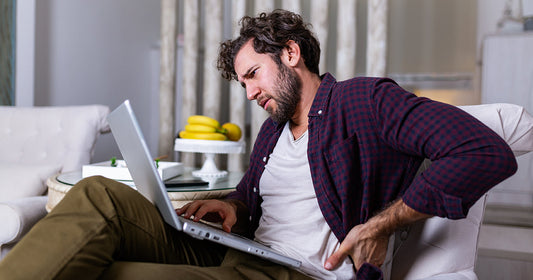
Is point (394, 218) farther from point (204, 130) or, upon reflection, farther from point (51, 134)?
point (51, 134)

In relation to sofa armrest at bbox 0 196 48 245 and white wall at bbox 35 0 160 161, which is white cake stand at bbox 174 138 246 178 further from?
white wall at bbox 35 0 160 161

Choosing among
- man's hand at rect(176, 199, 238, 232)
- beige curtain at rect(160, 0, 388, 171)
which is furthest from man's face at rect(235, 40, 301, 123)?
beige curtain at rect(160, 0, 388, 171)

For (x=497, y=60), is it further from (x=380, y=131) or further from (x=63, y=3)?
(x=63, y=3)

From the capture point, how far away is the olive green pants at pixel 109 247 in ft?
2.84

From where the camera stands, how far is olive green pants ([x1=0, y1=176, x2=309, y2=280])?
0.87 metres

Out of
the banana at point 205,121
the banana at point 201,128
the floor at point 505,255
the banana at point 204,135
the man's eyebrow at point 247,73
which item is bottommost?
the floor at point 505,255

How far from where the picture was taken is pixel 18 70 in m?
3.01

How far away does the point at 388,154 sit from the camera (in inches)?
45.8

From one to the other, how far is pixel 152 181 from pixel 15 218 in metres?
1.02

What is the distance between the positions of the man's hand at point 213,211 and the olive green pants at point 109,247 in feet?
0.34

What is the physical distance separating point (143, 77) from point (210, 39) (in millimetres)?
1241

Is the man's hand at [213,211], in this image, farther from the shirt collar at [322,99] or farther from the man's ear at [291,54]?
the man's ear at [291,54]

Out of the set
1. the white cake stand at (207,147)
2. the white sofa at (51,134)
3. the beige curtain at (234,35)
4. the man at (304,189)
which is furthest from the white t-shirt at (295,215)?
the beige curtain at (234,35)

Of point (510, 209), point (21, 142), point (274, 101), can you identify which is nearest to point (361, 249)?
point (274, 101)
